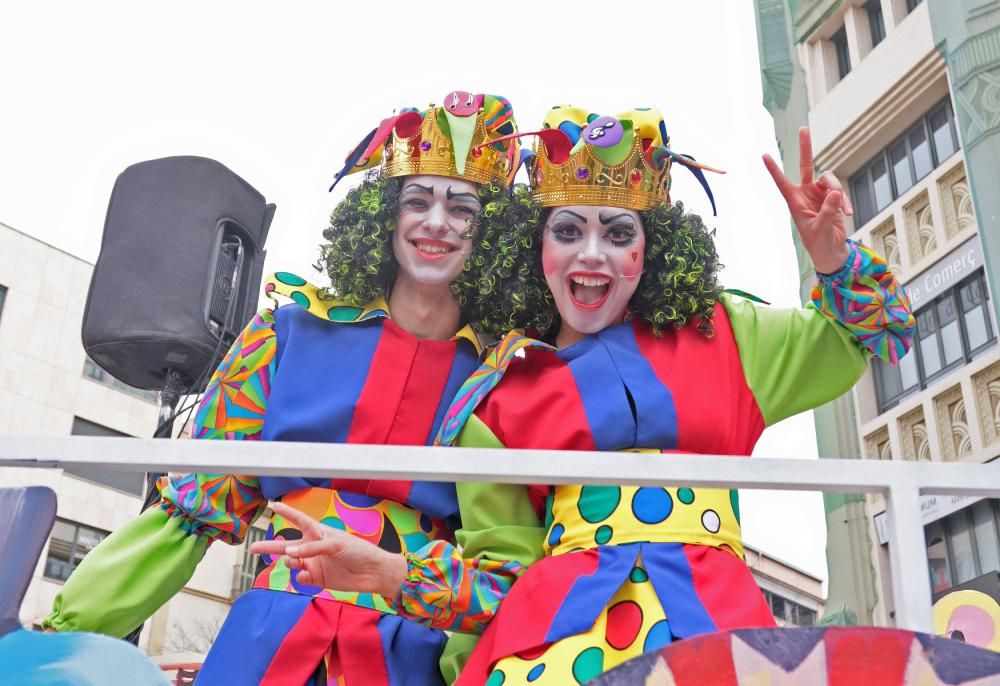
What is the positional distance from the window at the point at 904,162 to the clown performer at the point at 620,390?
14.3 metres

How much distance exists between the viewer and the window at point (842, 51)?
18484mm

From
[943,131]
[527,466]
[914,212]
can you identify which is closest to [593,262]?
[527,466]

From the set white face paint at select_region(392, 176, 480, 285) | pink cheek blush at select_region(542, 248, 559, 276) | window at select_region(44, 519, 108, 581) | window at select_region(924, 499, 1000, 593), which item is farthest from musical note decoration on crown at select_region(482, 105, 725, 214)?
window at select_region(44, 519, 108, 581)

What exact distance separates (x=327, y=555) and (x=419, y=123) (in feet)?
4.48

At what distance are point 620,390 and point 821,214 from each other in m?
0.53

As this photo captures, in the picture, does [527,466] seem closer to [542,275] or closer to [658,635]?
[658,635]

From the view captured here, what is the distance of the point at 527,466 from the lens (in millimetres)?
1699

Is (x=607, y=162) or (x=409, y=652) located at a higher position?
(x=607, y=162)

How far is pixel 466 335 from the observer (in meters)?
3.05

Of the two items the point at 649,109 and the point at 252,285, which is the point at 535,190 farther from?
the point at 252,285

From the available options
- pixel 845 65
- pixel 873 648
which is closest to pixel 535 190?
pixel 873 648

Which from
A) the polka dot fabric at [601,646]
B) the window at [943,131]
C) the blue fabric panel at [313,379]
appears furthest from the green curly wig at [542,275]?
the window at [943,131]

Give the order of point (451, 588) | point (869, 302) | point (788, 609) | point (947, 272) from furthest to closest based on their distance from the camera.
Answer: point (788, 609), point (947, 272), point (869, 302), point (451, 588)

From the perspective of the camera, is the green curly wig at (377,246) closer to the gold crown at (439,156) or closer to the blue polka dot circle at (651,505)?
the gold crown at (439,156)
